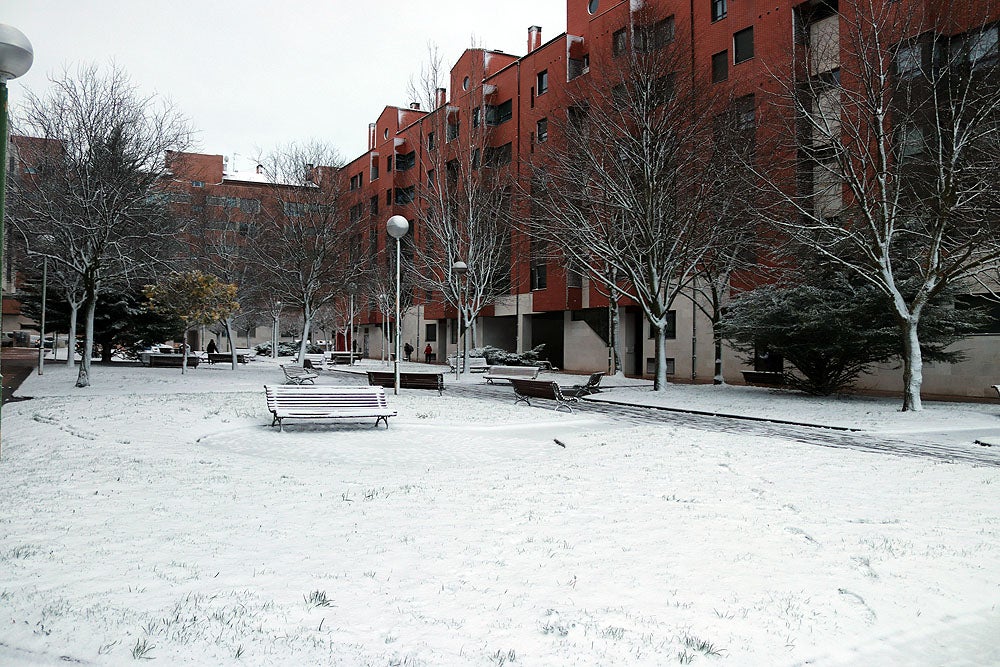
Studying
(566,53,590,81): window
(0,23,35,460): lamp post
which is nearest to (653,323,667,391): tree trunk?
(566,53,590,81): window

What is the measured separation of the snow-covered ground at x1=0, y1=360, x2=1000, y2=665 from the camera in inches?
148

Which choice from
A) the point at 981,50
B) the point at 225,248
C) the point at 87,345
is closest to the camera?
the point at 981,50

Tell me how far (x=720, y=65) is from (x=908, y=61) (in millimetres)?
12815

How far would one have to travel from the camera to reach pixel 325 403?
43.1ft

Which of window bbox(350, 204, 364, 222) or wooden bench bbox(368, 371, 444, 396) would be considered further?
window bbox(350, 204, 364, 222)

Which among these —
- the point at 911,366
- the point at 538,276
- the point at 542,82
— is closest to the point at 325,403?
the point at 911,366

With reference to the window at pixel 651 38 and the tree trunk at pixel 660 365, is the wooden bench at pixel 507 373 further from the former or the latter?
the window at pixel 651 38

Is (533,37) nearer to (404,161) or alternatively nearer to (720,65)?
(404,161)

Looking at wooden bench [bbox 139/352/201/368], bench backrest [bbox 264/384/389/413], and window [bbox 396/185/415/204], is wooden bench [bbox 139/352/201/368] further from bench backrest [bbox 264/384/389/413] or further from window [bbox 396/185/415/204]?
bench backrest [bbox 264/384/389/413]

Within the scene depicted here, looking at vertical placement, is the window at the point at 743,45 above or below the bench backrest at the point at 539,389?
above

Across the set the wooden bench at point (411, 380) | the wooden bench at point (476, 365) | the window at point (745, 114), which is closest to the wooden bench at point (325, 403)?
the wooden bench at point (411, 380)

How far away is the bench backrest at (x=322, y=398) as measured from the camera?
42.2 ft

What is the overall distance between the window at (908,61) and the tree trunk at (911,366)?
655 cm

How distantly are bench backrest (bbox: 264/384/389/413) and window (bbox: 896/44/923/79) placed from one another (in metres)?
15.9
